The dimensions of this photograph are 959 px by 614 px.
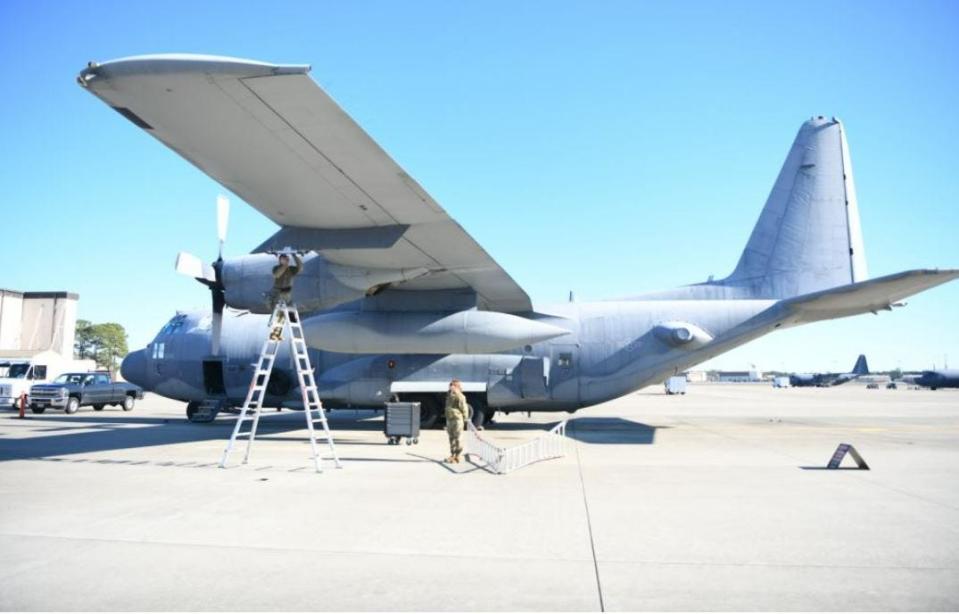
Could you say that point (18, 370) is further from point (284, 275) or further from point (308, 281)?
point (284, 275)

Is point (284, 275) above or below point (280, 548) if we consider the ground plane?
above

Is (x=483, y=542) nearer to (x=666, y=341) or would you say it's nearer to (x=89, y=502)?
(x=89, y=502)

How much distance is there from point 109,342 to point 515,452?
411 feet

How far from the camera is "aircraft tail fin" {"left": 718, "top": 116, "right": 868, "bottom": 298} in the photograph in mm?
17203

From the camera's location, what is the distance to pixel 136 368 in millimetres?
21297

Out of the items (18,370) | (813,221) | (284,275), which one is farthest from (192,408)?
(813,221)

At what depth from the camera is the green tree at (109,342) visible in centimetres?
11256

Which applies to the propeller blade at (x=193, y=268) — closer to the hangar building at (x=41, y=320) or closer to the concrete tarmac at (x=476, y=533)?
the concrete tarmac at (x=476, y=533)

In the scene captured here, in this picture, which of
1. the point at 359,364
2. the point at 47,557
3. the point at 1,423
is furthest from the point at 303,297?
the point at 1,423

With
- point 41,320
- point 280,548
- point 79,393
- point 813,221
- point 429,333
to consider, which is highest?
point 41,320

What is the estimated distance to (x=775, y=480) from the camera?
9406 mm

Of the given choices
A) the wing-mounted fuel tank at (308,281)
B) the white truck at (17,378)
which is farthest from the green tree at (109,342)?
the wing-mounted fuel tank at (308,281)

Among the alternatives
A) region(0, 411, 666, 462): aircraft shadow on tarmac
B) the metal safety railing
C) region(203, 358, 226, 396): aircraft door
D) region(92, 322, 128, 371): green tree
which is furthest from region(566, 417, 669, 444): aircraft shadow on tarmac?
region(92, 322, 128, 371): green tree

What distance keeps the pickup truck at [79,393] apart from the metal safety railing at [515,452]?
20853 millimetres
